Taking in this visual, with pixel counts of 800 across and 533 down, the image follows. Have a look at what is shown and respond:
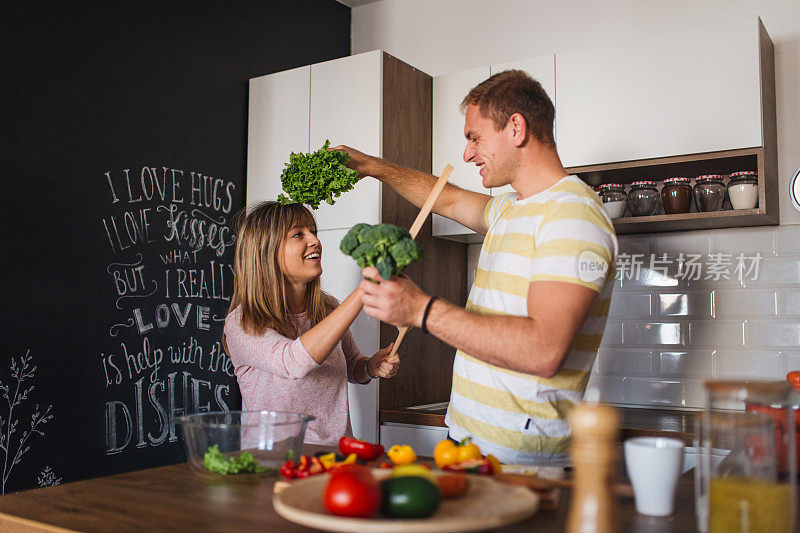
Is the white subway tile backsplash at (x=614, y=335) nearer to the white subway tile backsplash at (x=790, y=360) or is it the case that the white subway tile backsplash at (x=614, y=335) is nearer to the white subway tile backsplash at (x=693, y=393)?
the white subway tile backsplash at (x=693, y=393)

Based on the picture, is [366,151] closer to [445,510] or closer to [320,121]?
[320,121]

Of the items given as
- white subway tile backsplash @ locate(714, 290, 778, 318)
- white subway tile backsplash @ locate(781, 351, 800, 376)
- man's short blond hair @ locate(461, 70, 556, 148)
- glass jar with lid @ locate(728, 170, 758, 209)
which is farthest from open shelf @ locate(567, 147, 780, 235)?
man's short blond hair @ locate(461, 70, 556, 148)

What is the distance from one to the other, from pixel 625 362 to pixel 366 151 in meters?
1.41

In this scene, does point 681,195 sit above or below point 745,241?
above

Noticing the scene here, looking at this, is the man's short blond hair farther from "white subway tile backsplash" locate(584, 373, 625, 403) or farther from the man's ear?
"white subway tile backsplash" locate(584, 373, 625, 403)

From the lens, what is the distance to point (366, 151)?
301cm

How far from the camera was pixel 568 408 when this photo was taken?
1.72 meters

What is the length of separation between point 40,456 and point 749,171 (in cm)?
268

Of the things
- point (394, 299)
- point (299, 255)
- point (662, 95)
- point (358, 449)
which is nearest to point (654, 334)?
point (662, 95)

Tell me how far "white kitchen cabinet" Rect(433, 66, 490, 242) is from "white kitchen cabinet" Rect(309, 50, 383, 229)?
35cm

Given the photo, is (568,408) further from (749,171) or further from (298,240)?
(749,171)

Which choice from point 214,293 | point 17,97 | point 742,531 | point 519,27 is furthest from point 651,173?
point 17,97

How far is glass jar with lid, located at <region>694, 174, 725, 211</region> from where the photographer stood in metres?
2.65

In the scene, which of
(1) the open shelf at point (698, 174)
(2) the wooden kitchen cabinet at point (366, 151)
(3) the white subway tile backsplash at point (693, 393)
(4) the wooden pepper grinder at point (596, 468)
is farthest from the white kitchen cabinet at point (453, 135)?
(4) the wooden pepper grinder at point (596, 468)
